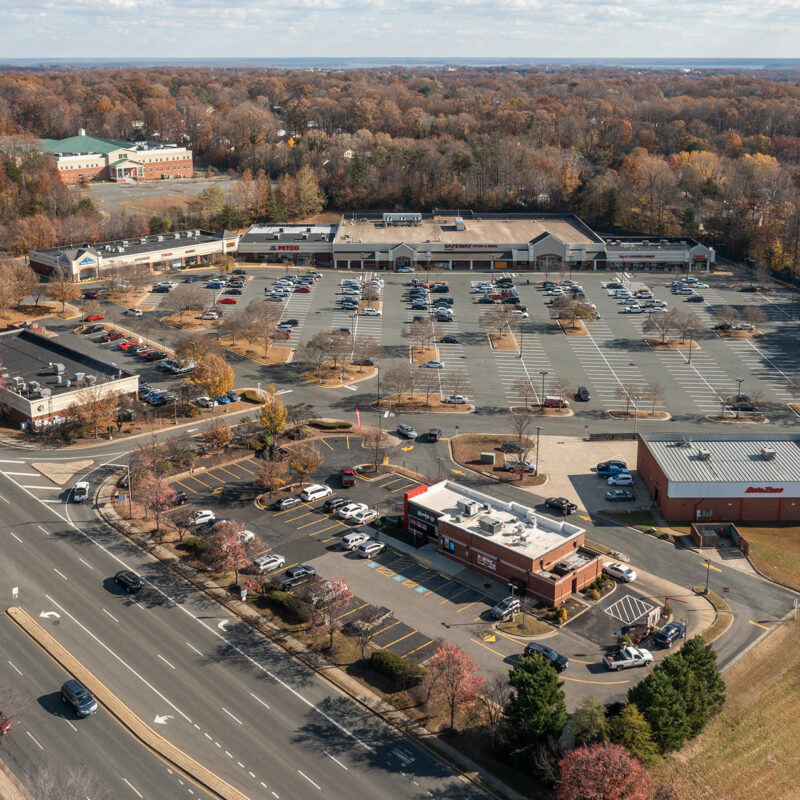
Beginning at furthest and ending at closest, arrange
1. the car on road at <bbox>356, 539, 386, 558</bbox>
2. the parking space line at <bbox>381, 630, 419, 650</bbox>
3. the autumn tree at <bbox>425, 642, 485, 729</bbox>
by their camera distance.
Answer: the car on road at <bbox>356, 539, 386, 558</bbox> → the parking space line at <bbox>381, 630, 419, 650</bbox> → the autumn tree at <bbox>425, 642, 485, 729</bbox>

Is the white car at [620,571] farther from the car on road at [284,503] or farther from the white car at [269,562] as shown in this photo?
the car on road at [284,503]

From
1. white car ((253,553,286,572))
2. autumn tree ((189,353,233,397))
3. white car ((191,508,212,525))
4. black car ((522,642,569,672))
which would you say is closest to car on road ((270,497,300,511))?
white car ((191,508,212,525))

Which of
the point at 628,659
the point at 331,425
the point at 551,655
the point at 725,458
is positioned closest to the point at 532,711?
the point at 551,655

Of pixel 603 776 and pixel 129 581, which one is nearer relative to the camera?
pixel 603 776

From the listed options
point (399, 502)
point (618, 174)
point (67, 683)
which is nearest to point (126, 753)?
point (67, 683)

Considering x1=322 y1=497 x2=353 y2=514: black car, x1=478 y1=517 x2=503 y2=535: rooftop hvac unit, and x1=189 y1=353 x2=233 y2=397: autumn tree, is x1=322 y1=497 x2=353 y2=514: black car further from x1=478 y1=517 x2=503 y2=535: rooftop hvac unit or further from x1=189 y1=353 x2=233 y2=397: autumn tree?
x1=189 y1=353 x2=233 y2=397: autumn tree

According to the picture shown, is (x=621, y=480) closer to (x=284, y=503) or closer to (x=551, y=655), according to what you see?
(x=551, y=655)

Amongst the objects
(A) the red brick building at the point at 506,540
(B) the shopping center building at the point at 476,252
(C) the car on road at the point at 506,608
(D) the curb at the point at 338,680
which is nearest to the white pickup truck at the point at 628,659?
(A) the red brick building at the point at 506,540
